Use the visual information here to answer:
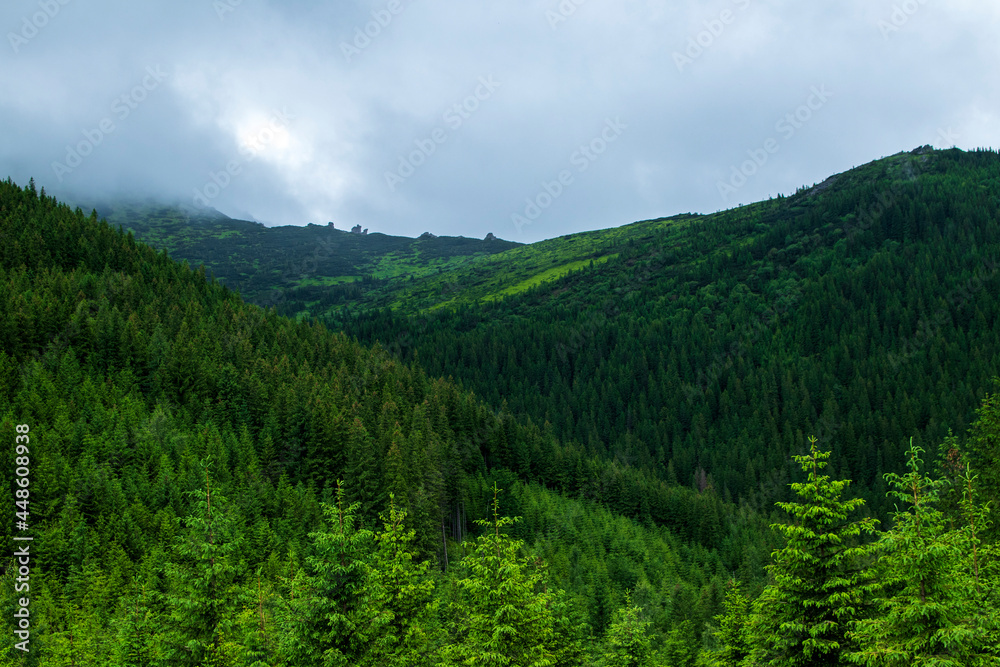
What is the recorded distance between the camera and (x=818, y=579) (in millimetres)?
17562

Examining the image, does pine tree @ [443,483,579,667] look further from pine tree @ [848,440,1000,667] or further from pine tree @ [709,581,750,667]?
pine tree @ [709,581,750,667]

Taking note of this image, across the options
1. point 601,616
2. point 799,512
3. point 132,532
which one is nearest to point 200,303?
point 132,532

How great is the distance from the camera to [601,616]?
58.9 meters

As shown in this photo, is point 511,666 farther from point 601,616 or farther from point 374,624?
point 601,616

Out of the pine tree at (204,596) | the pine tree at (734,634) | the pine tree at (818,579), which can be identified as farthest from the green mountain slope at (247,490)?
the pine tree at (818,579)

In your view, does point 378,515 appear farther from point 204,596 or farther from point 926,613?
point 926,613

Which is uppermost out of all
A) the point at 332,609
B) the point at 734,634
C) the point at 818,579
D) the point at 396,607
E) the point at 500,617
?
the point at 818,579

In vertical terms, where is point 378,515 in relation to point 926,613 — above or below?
above

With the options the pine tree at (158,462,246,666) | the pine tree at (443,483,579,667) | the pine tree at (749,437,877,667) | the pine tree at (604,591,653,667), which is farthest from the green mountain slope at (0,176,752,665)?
the pine tree at (749,437,877,667)

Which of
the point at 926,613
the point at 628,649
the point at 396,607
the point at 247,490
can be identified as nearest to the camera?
the point at 926,613

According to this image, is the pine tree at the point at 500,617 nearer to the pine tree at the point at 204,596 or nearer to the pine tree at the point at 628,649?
the pine tree at the point at 204,596

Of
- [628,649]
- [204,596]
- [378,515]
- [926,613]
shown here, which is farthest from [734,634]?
[204,596]

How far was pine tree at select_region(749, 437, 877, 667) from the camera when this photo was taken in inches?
669

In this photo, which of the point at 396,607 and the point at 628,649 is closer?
the point at 396,607
